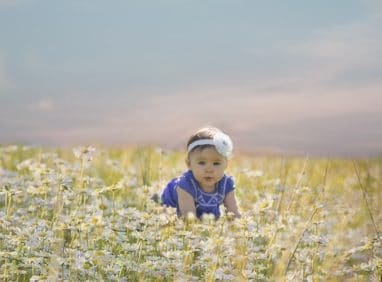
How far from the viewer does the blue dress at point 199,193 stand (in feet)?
24.8

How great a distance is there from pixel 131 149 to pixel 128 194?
16.8ft

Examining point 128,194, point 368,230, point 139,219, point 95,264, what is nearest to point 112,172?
point 128,194

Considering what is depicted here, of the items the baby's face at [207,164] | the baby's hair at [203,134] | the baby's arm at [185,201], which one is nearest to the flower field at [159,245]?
the baby's arm at [185,201]

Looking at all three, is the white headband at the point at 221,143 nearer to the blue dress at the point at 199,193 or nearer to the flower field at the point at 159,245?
the blue dress at the point at 199,193

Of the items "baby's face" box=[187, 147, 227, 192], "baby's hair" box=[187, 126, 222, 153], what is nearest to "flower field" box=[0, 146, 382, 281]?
"baby's face" box=[187, 147, 227, 192]

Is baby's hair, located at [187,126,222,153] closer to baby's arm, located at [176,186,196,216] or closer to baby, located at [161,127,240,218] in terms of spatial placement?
baby, located at [161,127,240,218]

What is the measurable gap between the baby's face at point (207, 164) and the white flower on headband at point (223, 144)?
0.23 feet

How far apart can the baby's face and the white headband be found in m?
0.06

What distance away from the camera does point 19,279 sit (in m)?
4.90

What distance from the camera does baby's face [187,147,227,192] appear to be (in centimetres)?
734

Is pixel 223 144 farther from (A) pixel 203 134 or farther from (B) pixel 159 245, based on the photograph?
(B) pixel 159 245

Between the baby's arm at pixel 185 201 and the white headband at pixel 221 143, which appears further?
the baby's arm at pixel 185 201

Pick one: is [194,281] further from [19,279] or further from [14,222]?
[14,222]

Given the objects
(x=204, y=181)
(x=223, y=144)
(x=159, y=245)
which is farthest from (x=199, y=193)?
(x=159, y=245)
